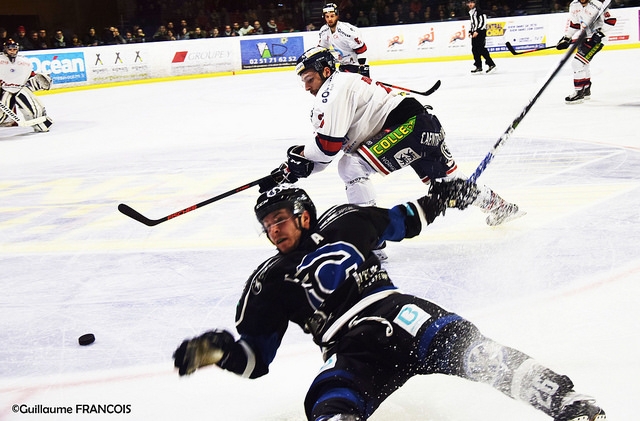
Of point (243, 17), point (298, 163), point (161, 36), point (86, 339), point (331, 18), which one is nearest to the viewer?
point (86, 339)

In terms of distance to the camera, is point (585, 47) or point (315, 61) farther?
point (585, 47)

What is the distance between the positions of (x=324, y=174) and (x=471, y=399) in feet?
11.7

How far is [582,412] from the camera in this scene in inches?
61.9

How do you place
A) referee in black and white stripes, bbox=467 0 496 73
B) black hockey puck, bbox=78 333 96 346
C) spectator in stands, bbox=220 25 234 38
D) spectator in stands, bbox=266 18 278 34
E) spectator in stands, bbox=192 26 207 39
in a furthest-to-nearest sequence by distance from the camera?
spectator in stands, bbox=266 18 278 34 → spectator in stands, bbox=220 25 234 38 → spectator in stands, bbox=192 26 207 39 → referee in black and white stripes, bbox=467 0 496 73 → black hockey puck, bbox=78 333 96 346

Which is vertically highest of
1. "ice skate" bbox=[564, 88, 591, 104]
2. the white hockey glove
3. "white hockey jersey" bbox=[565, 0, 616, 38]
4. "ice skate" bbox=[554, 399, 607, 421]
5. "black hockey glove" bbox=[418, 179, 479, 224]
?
"white hockey jersey" bbox=[565, 0, 616, 38]

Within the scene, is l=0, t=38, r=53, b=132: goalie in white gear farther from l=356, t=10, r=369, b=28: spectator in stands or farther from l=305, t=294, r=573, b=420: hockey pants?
l=305, t=294, r=573, b=420: hockey pants

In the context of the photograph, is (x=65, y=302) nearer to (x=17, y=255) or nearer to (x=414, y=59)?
(x=17, y=255)

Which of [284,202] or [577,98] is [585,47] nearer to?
[577,98]

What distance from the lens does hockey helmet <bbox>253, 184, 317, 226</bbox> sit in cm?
189

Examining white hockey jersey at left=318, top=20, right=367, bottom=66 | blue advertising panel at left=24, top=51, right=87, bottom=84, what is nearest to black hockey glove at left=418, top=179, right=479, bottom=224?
white hockey jersey at left=318, top=20, right=367, bottom=66

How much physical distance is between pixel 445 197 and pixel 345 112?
3.57 feet

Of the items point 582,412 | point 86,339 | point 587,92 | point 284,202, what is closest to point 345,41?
point 587,92

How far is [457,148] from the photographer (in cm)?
598

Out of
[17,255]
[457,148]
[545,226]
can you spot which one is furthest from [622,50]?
[17,255]
